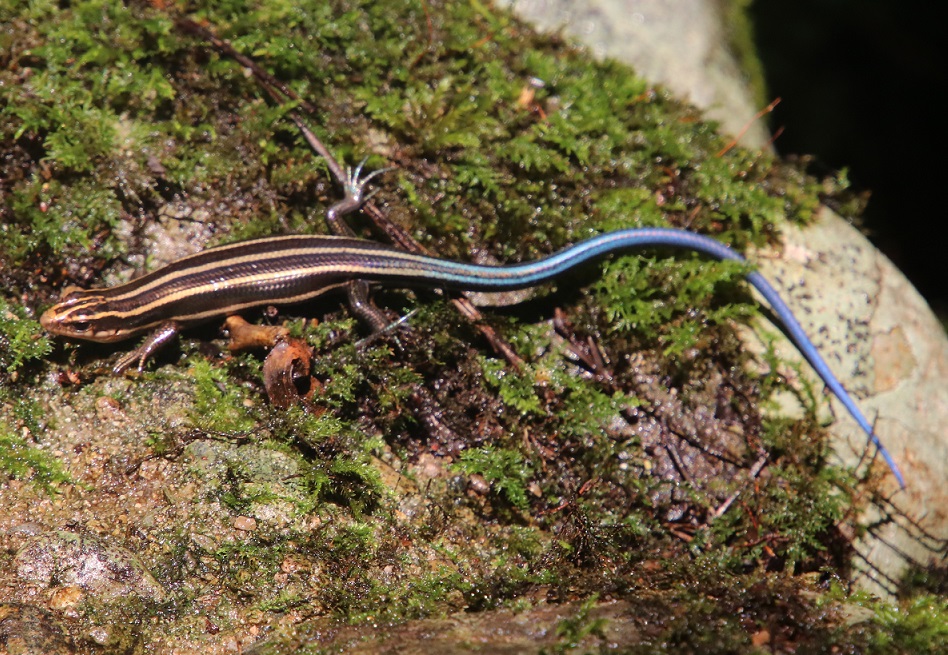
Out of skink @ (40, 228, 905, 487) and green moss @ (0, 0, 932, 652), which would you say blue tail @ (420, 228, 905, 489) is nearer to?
skink @ (40, 228, 905, 487)

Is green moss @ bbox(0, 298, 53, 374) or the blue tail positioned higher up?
the blue tail

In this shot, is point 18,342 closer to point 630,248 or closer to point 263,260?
point 263,260

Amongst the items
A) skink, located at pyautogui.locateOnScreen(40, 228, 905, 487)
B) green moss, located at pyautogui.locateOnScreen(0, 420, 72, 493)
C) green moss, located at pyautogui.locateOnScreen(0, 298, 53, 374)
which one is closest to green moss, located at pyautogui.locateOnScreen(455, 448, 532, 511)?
skink, located at pyautogui.locateOnScreen(40, 228, 905, 487)

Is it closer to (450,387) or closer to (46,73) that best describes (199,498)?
(450,387)

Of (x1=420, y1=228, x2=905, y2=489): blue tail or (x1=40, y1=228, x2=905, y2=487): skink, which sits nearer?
(x1=40, y1=228, x2=905, y2=487): skink

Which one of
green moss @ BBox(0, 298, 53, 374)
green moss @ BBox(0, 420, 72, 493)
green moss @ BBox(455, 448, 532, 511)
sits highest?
green moss @ BBox(455, 448, 532, 511)

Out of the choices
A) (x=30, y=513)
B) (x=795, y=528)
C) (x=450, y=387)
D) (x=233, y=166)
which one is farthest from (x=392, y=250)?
(x=795, y=528)

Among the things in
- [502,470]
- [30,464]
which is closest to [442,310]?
[502,470]

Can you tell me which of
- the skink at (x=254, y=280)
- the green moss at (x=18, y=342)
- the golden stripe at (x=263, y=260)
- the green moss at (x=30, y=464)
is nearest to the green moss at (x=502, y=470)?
the skink at (x=254, y=280)
